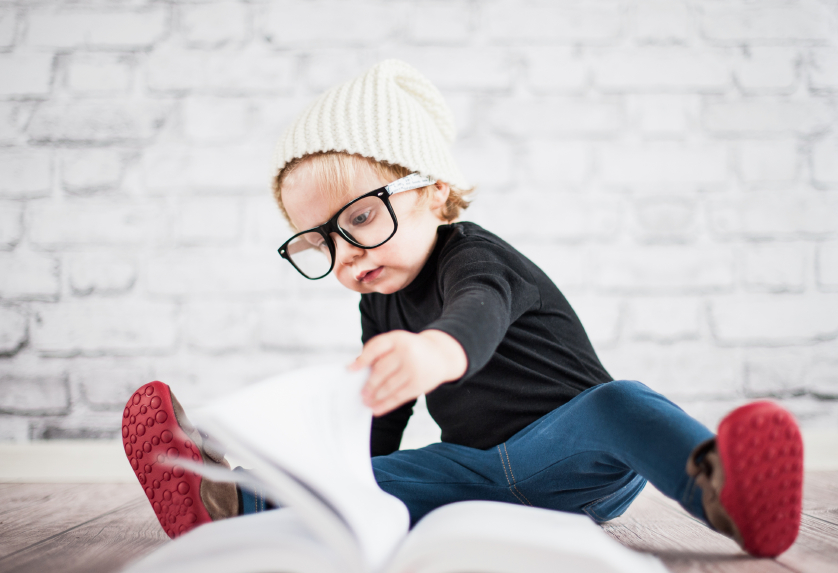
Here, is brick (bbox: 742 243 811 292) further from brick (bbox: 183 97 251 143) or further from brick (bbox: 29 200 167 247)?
brick (bbox: 29 200 167 247)

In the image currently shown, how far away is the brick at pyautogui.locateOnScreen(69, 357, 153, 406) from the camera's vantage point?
3.70 feet

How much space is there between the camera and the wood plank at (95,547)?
18.7 inches

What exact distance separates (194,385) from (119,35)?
0.79 m

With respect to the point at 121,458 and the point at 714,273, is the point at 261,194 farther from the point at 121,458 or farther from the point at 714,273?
the point at 714,273

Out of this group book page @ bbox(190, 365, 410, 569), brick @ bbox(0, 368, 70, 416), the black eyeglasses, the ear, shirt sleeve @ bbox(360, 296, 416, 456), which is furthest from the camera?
brick @ bbox(0, 368, 70, 416)

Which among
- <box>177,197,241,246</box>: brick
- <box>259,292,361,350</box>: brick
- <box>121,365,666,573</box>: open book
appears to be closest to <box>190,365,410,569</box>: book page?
<box>121,365,666,573</box>: open book

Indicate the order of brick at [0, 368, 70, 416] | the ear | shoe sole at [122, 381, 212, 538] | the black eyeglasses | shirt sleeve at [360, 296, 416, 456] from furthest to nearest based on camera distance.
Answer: brick at [0, 368, 70, 416], shirt sleeve at [360, 296, 416, 456], the ear, the black eyeglasses, shoe sole at [122, 381, 212, 538]

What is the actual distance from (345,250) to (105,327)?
75cm

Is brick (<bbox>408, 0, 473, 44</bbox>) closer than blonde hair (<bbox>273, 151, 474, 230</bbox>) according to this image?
No

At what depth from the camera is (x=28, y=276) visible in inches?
45.4

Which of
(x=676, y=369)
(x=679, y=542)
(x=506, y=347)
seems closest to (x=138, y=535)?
(x=506, y=347)

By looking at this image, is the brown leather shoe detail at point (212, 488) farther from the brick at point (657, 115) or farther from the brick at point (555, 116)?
the brick at point (657, 115)

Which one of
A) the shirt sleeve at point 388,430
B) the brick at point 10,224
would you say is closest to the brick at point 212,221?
the brick at point 10,224

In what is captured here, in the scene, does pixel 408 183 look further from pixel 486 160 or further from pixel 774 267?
pixel 774 267
